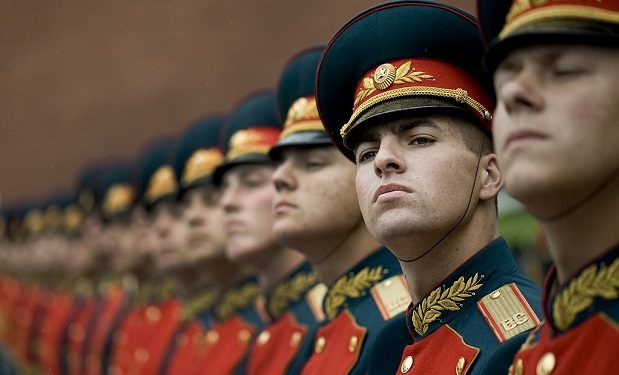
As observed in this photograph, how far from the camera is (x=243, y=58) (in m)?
12.4

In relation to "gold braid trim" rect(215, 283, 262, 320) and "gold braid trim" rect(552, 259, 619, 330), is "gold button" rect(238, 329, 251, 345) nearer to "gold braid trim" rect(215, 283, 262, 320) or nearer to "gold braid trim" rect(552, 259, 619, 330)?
"gold braid trim" rect(215, 283, 262, 320)

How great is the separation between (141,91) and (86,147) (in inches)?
91.1

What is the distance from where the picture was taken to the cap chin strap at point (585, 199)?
87.7 inches

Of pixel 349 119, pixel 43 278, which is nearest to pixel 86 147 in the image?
pixel 43 278

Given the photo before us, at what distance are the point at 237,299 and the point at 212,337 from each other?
30cm

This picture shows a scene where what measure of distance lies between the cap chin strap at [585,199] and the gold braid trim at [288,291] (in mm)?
2778

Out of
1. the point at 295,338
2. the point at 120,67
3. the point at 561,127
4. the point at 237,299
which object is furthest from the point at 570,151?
the point at 120,67

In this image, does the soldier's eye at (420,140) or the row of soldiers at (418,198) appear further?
the soldier's eye at (420,140)

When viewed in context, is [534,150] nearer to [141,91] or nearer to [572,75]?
[572,75]

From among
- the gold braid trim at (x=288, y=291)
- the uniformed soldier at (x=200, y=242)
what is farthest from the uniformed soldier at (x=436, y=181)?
the uniformed soldier at (x=200, y=242)

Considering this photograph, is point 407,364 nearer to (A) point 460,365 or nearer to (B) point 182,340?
(A) point 460,365

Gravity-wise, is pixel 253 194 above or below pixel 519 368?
below

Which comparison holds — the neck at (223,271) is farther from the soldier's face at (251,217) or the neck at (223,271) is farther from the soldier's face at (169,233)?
the soldier's face at (251,217)

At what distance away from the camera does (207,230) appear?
6.11 meters
